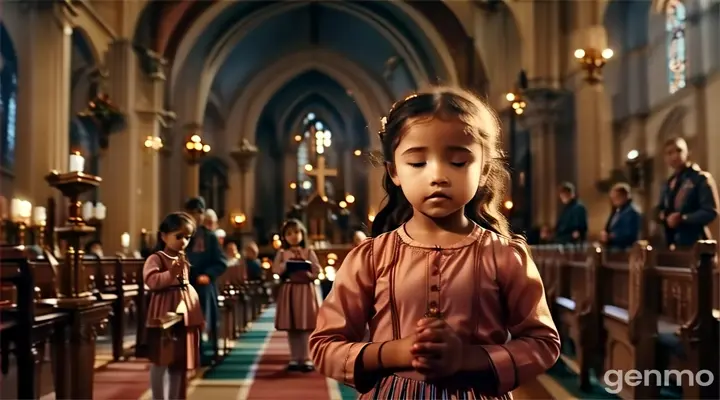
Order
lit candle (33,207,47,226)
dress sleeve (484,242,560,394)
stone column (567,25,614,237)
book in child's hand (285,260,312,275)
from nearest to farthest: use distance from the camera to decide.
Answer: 1. dress sleeve (484,242,560,394)
2. book in child's hand (285,260,312,275)
3. lit candle (33,207,47,226)
4. stone column (567,25,614,237)

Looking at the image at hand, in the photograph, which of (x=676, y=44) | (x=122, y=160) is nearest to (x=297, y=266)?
(x=122, y=160)

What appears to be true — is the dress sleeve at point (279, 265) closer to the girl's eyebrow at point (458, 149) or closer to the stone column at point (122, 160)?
the girl's eyebrow at point (458, 149)

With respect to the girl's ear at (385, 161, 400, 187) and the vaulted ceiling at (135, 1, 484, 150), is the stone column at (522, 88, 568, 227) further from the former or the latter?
the girl's ear at (385, 161, 400, 187)

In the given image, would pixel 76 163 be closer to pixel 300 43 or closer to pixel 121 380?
pixel 121 380

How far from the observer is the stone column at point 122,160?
63.7 feet

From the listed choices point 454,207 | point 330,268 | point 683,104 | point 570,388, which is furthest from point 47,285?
point 683,104

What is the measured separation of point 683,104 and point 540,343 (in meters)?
20.8

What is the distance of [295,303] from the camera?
7.95 metres

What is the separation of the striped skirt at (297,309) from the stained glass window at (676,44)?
16.4m

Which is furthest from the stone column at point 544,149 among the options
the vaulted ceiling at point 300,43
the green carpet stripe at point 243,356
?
the green carpet stripe at point 243,356

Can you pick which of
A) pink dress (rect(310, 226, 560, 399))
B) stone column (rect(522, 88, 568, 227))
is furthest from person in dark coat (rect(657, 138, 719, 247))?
Result: stone column (rect(522, 88, 568, 227))

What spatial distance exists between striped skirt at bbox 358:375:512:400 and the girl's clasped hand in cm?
15

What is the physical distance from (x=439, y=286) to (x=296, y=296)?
616 centimetres

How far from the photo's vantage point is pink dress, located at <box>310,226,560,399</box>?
1.88 meters
